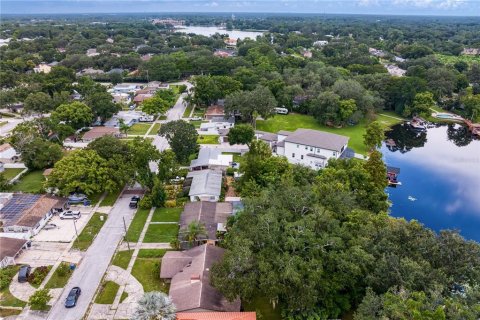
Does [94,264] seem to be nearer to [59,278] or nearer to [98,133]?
[59,278]

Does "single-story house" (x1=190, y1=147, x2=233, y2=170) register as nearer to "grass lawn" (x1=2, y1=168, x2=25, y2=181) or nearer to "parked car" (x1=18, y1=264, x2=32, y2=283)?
"parked car" (x1=18, y1=264, x2=32, y2=283)

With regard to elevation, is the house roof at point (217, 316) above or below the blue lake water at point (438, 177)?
above

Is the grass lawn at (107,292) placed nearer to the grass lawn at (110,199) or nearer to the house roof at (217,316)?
the house roof at (217,316)

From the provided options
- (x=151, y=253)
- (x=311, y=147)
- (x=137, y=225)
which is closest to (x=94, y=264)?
(x=151, y=253)

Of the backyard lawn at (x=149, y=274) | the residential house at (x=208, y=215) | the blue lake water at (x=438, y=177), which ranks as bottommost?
the blue lake water at (x=438, y=177)

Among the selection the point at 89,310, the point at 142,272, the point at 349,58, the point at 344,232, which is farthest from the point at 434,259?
the point at 349,58

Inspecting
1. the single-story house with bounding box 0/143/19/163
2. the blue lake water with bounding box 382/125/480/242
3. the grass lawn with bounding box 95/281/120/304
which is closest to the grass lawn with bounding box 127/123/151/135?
the single-story house with bounding box 0/143/19/163

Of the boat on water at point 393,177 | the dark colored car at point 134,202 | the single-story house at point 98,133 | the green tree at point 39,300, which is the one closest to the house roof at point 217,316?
the green tree at point 39,300
